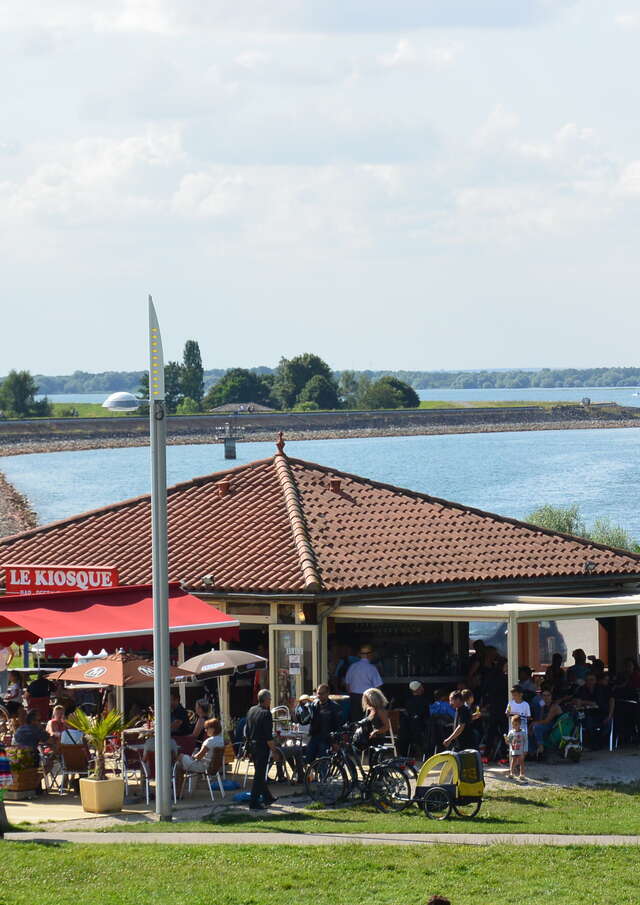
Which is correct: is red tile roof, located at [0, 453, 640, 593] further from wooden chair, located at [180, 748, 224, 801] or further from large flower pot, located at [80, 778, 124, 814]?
large flower pot, located at [80, 778, 124, 814]

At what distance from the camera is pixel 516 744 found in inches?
666

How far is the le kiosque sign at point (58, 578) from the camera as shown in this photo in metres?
20.0

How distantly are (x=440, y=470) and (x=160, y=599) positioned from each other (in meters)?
123

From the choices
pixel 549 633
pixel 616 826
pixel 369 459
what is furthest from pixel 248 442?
pixel 616 826

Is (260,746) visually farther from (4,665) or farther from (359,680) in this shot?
(4,665)

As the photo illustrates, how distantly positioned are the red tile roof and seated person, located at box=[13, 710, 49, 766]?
166 inches

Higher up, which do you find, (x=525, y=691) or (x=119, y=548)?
(x=119, y=548)

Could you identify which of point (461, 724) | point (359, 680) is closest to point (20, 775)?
point (359, 680)

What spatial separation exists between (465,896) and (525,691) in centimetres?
794

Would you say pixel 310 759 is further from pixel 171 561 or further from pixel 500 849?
pixel 171 561

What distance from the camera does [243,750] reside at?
685 inches

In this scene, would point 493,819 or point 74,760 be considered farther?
point 74,760

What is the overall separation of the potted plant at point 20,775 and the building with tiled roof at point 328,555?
4.39m

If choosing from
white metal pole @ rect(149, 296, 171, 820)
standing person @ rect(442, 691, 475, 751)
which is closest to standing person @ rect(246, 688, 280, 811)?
white metal pole @ rect(149, 296, 171, 820)
